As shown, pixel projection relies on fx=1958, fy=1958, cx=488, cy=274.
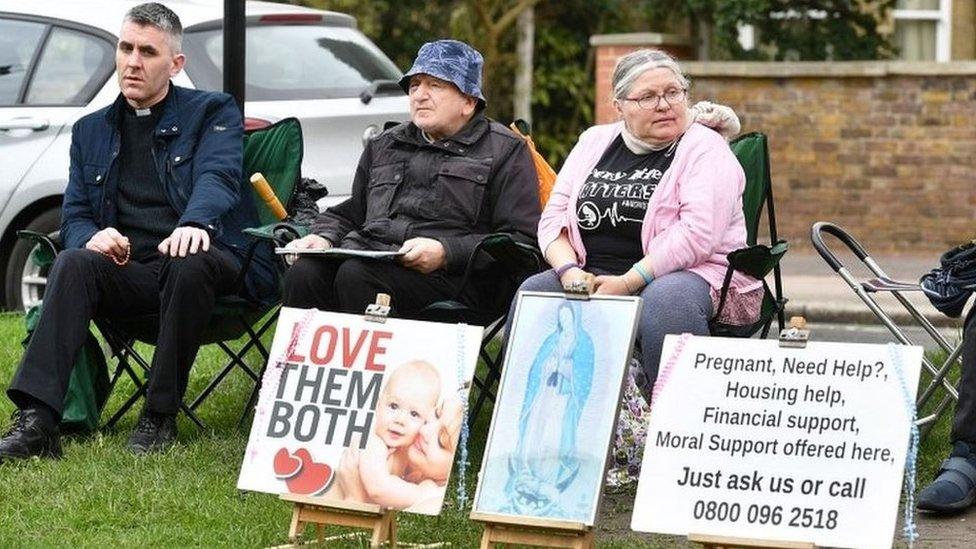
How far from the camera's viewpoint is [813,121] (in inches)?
595

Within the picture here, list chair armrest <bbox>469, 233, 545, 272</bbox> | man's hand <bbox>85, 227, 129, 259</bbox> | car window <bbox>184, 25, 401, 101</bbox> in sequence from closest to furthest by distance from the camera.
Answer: chair armrest <bbox>469, 233, 545, 272</bbox> < man's hand <bbox>85, 227, 129, 259</bbox> < car window <bbox>184, 25, 401, 101</bbox>

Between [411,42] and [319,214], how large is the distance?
11.2m

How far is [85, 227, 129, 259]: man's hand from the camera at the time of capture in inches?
264

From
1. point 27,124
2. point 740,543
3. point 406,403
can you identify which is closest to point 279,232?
point 406,403

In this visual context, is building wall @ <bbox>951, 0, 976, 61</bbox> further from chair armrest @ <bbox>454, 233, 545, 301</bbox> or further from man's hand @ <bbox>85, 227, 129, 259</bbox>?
man's hand @ <bbox>85, 227, 129, 259</bbox>

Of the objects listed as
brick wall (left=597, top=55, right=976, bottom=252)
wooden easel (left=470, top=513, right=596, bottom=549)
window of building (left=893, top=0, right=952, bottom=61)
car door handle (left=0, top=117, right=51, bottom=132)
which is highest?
window of building (left=893, top=0, right=952, bottom=61)

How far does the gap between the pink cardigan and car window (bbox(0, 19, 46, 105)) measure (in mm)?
4869

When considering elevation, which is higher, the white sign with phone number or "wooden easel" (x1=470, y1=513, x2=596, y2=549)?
the white sign with phone number

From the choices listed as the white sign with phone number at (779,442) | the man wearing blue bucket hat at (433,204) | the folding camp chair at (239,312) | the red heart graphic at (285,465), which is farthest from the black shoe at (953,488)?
the folding camp chair at (239,312)

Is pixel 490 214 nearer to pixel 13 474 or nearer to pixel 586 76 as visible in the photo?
pixel 13 474

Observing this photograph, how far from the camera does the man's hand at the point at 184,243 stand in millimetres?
6609

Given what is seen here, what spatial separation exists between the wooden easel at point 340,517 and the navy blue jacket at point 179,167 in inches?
70.6

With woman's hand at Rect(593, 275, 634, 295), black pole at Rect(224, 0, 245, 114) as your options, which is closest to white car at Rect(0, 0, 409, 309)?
black pole at Rect(224, 0, 245, 114)

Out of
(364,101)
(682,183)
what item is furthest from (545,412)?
(364,101)
